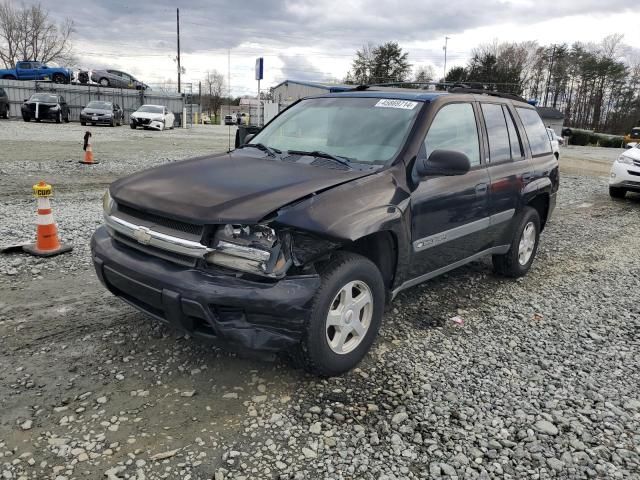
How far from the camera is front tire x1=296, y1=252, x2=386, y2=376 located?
115 inches

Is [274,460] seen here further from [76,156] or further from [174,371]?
[76,156]

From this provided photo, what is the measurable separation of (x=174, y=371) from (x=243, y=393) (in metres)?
0.51

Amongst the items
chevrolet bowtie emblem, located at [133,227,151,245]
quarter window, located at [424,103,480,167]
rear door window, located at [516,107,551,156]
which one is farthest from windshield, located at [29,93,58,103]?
chevrolet bowtie emblem, located at [133,227,151,245]

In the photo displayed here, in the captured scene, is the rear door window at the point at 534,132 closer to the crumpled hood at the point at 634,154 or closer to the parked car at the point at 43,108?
the crumpled hood at the point at 634,154

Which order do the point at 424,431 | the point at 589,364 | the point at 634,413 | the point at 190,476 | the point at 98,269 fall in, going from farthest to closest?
1. the point at 589,364
2. the point at 98,269
3. the point at 634,413
4. the point at 424,431
5. the point at 190,476

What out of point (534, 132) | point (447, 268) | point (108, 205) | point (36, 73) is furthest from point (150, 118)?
point (447, 268)

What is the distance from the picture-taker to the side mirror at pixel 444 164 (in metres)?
3.49

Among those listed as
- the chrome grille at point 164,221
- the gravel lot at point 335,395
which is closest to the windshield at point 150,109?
the gravel lot at point 335,395

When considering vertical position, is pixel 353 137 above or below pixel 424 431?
above

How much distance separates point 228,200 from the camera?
2.88 m

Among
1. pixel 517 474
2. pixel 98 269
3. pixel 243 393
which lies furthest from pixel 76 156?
pixel 517 474

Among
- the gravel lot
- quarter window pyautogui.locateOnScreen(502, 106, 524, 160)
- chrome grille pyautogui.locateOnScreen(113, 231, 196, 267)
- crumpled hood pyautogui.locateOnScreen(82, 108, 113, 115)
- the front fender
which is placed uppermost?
quarter window pyautogui.locateOnScreen(502, 106, 524, 160)

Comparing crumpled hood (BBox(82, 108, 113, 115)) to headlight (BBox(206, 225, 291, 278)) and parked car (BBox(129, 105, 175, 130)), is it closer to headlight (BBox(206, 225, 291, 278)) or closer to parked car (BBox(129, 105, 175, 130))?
parked car (BBox(129, 105, 175, 130))

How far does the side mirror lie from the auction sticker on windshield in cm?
55
